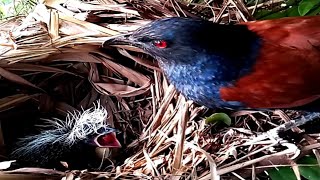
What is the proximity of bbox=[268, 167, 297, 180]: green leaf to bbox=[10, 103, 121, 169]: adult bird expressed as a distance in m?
0.44

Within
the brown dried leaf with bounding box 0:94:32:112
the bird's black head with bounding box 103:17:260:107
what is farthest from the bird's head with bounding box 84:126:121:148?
the bird's black head with bounding box 103:17:260:107

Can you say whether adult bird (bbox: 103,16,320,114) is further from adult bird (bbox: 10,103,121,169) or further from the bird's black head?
adult bird (bbox: 10,103,121,169)

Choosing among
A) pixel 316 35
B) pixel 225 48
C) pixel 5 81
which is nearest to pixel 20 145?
pixel 5 81

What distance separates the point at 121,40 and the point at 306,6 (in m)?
0.41

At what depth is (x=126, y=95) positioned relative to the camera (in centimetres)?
153

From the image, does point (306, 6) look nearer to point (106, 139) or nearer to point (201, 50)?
point (201, 50)

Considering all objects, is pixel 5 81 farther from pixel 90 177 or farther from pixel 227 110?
pixel 227 110

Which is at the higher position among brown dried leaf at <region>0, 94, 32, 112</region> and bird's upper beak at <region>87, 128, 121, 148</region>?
brown dried leaf at <region>0, 94, 32, 112</region>

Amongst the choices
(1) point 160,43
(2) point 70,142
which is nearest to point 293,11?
(1) point 160,43

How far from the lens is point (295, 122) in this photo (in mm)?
1335

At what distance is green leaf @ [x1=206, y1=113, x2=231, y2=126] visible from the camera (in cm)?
134

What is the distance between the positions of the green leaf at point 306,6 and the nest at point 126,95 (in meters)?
0.10

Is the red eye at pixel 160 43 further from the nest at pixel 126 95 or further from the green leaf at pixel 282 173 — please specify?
the green leaf at pixel 282 173

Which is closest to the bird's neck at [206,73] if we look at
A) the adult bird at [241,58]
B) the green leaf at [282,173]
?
the adult bird at [241,58]
